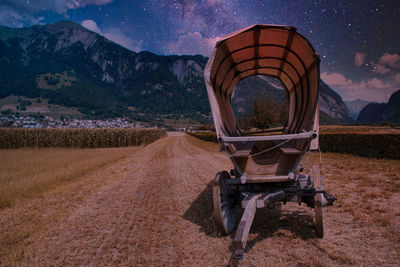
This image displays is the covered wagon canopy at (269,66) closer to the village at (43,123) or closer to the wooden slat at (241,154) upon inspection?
the wooden slat at (241,154)

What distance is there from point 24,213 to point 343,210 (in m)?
7.82

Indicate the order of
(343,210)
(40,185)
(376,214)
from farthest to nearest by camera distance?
(40,185) < (343,210) < (376,214)

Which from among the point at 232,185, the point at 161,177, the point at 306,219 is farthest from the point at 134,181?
the point at 306,219

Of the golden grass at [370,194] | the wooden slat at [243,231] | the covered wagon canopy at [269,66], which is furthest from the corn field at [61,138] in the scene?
the wooden slat at [243,231]

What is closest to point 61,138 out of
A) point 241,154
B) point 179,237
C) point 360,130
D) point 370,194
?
point 179,237

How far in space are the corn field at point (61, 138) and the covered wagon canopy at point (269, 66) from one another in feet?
84.6

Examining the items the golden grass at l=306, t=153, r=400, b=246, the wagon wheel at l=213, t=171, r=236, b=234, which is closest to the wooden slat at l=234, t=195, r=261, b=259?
the wagon wheel at l=213, t=171, r=236, b=234

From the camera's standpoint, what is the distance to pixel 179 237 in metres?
3.77

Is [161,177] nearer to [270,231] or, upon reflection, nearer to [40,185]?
[40,185]

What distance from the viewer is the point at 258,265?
2760mm

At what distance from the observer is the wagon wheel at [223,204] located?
10.9 feet

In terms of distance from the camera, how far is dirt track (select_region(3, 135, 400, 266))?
2.99 metres

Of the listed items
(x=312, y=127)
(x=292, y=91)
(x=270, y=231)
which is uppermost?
(x=292, y=91)

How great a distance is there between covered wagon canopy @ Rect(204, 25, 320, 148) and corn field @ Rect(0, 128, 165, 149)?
25.8 meters
